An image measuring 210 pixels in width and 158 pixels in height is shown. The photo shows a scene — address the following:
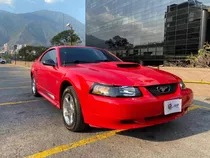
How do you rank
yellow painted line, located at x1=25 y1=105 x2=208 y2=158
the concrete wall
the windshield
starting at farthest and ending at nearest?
the concrete wall → the windshield → yellow painted line, located at x1=25 y1=105 x2=208 y2=158

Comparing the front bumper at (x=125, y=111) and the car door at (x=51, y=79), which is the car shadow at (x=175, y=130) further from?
the car door at (x=51, y=79)

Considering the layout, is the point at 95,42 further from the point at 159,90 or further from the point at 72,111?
the point at 159,90

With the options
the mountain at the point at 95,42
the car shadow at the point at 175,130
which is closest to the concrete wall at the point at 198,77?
the car shadow at the point at 175,130

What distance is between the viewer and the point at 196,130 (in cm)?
322

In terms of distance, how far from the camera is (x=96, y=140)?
2.78 metres

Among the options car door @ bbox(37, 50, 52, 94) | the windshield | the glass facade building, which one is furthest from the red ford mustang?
the glass facade building

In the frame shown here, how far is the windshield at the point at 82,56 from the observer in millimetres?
3754

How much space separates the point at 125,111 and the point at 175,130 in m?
1.25

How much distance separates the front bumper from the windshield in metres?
1.34

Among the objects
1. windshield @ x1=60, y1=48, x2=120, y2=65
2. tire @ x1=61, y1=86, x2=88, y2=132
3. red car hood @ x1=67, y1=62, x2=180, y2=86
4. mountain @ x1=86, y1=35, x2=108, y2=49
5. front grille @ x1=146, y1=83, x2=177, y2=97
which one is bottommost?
tire @ x1=61, y1=86, x2=88, y2=132

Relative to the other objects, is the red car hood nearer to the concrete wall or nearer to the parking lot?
the parking lot

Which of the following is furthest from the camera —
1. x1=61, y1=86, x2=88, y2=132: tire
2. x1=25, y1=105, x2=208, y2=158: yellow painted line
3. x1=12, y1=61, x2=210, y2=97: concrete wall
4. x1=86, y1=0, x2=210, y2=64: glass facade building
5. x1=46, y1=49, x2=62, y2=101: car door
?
x1=86, y1=0, x2=210, y2=64: glass facade building

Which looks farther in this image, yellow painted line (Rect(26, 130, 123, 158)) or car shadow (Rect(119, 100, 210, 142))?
car shadow (Rect(119, 100, 210, 142))

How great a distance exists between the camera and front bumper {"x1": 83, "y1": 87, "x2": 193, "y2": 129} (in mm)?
2395
